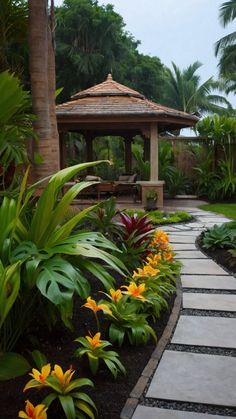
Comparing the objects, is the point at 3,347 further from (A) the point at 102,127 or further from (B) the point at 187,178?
(B) the point at 187,178

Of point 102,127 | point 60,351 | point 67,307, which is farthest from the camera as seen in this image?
point 102,127

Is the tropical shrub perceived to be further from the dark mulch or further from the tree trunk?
the tree trunk

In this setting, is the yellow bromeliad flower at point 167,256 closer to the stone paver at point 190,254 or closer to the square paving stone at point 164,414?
the stone paver at point 190,254

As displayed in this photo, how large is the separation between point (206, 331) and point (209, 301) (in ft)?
2.51

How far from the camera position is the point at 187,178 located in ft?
51.1

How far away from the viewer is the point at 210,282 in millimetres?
4953

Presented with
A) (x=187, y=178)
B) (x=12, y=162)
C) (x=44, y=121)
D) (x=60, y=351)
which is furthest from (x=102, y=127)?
(x=60, y=351)

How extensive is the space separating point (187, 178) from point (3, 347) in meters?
13.3

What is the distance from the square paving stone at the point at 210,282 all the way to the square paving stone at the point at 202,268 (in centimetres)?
16

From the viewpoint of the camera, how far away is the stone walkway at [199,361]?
2.47m

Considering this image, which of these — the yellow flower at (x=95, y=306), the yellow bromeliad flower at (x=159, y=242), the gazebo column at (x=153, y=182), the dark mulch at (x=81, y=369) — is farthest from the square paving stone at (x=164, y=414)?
the gazebo column at (x=153, y=182)

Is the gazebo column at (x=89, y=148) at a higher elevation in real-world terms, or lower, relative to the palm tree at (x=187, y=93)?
lower

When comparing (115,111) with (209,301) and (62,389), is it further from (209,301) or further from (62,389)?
(62,389)

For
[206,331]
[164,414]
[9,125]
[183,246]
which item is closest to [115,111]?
[183,246]
